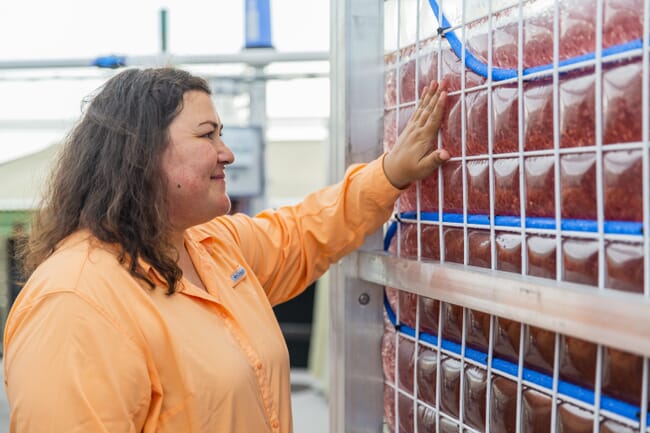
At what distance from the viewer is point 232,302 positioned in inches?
52.0

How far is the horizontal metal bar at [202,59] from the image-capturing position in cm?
223

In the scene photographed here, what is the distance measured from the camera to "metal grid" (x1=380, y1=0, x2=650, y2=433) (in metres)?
0.77

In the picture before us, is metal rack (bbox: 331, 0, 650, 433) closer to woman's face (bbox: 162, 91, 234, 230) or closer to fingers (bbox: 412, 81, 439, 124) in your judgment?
fingers (bbox: 412, 81, 439, 124)

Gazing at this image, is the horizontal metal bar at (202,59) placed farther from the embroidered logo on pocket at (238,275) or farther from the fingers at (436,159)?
the fingers at (436,159)

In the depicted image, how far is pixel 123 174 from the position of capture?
125 cm

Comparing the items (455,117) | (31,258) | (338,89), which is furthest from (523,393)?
(31,258)

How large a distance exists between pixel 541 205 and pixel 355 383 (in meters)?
0.66

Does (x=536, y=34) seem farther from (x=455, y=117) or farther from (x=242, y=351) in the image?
(x=242, y=351)

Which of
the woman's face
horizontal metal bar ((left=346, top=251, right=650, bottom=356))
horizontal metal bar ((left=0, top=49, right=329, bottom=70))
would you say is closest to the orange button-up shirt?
the woman's face

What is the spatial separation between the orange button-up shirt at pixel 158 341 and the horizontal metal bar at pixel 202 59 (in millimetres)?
915

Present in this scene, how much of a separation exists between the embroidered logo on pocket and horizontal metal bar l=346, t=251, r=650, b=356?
1.17ft

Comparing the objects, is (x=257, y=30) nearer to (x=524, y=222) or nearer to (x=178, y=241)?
(x=178, y=241)

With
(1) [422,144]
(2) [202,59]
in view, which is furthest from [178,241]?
(2) [202,59]

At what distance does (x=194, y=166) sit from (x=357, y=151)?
342mm
